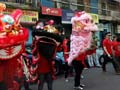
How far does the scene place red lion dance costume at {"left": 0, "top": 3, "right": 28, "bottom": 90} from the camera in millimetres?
7453

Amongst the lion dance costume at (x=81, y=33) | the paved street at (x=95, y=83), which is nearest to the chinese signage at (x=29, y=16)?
the paved street at (x=95, y=83)

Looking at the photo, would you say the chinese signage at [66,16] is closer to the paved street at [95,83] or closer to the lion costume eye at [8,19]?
the paved street at [95,83]

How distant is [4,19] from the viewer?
7633 mm

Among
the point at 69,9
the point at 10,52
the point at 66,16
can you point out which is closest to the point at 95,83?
the point at 10,52

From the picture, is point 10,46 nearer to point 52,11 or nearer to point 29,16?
point 29,16

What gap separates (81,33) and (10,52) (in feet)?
16.4

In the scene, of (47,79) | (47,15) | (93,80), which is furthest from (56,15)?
(47,79)

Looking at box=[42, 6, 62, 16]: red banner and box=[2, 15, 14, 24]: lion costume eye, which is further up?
box=[2, 15, 14, 24]: lion costume eye

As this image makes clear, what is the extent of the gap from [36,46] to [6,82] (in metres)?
2.11

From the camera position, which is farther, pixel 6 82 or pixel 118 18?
pixel 118 18

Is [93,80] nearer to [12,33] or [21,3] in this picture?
[12,33]

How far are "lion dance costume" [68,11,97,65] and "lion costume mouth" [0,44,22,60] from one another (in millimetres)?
4766

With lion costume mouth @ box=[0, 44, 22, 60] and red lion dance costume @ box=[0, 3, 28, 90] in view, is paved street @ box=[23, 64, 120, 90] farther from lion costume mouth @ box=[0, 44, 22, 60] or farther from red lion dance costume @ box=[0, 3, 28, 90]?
lion costume mouth @ box=[0, 44, 22, 60]

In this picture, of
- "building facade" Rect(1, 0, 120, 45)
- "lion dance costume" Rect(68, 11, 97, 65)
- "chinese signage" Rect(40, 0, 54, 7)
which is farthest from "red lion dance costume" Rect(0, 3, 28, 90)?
"chinese signage" Rect(40, 0, 54, 7)
